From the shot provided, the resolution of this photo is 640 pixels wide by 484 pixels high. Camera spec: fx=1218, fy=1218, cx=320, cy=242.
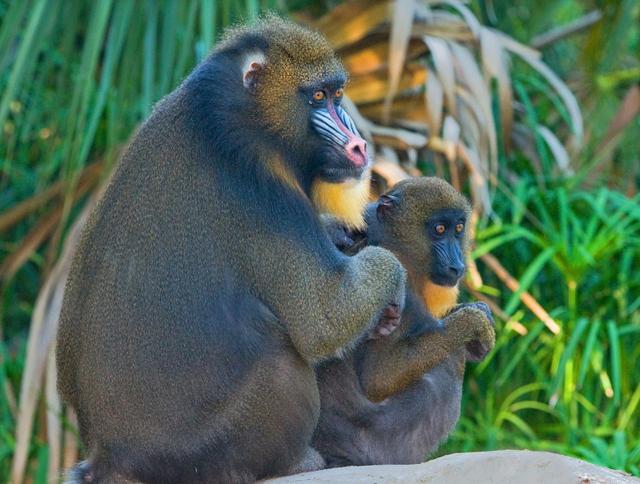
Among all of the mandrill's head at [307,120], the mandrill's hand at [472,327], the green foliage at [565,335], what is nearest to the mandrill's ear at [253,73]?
the mandrill's head at [307,120]

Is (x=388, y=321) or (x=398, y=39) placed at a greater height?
(x=398, y=39)

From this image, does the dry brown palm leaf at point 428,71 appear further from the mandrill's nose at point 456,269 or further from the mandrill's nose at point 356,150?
the mandrill's nose at point 356,150

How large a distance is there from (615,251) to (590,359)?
633mm

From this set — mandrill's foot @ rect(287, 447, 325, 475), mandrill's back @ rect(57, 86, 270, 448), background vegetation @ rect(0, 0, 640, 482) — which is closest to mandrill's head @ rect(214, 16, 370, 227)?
mandrill's back @ rect(57, 86, 270, 448)

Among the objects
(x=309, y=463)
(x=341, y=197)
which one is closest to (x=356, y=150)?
(x=341, y=197)

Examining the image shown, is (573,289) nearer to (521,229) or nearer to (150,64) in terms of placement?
(521,229)

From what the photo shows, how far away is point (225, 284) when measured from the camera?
10.7ft

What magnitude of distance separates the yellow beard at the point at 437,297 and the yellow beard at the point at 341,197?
21.0 inches

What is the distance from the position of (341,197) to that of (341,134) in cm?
17

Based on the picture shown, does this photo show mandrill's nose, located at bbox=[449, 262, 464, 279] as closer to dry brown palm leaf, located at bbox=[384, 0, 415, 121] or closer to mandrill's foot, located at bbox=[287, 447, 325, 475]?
mandrill's foot, located at bbox=[287, 447, 325, 475]

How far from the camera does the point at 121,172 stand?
134 inches

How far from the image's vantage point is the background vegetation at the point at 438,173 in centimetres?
571

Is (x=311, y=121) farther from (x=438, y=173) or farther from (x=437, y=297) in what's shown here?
(x=438, y=173)

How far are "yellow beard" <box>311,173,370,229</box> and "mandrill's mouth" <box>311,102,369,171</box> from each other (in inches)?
2.1
